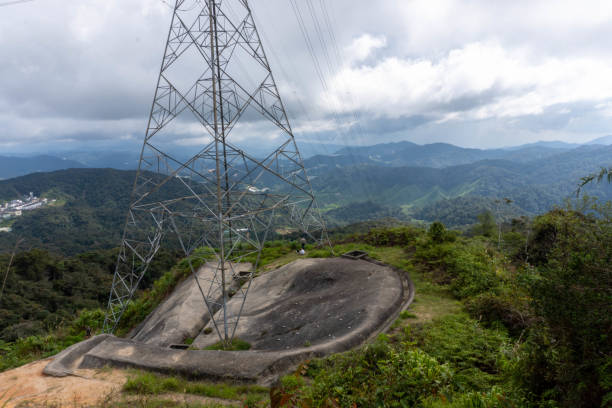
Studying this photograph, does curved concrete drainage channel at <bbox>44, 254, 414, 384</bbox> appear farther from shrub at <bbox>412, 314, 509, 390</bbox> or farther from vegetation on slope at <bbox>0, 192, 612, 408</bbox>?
shrub at <bbox>412, 314, 509, 390</bbox>

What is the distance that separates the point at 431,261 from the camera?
16.2m

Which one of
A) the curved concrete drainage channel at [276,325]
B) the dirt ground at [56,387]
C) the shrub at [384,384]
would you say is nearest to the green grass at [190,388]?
the curved concrete drainage channel at [276,325]

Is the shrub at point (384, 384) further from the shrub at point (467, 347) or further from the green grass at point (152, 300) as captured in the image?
the green grass at point (152, 300)

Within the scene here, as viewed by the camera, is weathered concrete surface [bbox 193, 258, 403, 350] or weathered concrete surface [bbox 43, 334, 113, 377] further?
weathered concrete surface [bbox 193, 258, 403, 350]

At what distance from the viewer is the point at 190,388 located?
768 centimetres

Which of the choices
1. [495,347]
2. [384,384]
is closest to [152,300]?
[384,384]

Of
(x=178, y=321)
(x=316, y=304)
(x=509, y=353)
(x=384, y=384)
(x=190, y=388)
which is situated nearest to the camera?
(x=384, y=384)

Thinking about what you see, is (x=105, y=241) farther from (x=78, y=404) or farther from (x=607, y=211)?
(x=607, y=211)

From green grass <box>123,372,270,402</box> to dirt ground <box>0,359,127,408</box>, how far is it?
50 centimetres

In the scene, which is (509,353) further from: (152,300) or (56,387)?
(152,300)

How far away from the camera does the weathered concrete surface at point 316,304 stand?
415 inches

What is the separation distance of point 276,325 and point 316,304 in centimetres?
195

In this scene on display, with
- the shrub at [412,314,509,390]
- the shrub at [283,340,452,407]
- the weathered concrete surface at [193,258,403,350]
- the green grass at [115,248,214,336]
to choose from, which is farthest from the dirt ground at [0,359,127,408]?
the green grass at [115,248,214,336]

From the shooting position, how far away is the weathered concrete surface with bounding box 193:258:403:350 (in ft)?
34.6
